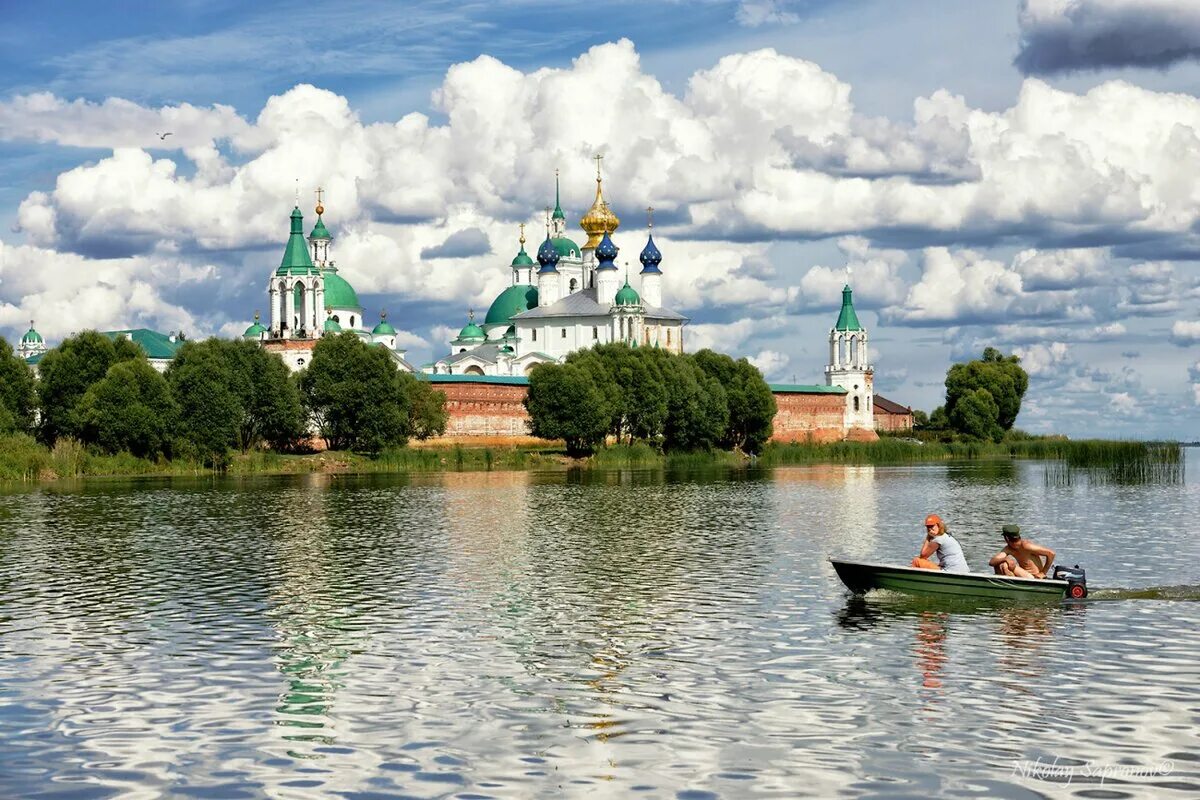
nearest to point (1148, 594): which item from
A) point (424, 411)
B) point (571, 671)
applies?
point (571, 671)

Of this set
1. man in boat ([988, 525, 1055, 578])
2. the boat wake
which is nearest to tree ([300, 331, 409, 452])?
man in boat ([988, 525, 1055, 578])

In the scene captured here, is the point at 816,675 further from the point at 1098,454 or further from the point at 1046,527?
the point at 1098,454

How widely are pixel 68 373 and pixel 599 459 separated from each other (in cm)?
2998

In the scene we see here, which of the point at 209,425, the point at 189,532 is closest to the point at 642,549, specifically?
the point at 189,532

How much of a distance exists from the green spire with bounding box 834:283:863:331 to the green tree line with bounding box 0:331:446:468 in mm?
83062

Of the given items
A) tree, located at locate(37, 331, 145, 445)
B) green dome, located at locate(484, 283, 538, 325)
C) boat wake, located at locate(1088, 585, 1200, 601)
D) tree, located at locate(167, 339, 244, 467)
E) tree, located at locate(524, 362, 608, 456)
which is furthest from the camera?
green dome, located at locate(484, 283, 538, 325)

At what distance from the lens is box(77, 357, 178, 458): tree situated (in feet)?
220

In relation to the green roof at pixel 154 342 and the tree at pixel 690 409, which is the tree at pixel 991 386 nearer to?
the tree at pixel 690 409

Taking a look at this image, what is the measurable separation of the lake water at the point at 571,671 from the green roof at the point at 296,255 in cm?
9659

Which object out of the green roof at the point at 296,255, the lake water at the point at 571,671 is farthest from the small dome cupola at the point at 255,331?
the lake water at the point at 571,671

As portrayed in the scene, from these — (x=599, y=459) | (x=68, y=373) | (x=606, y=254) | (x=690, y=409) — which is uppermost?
(x=606, y=254)

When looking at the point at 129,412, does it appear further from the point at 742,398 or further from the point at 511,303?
the point at 511,303

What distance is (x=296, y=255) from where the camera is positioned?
131250 millimetres

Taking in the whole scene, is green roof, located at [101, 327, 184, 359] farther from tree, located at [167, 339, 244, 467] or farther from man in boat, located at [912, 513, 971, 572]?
man in boat, located at [912, 513, 971, 572]
